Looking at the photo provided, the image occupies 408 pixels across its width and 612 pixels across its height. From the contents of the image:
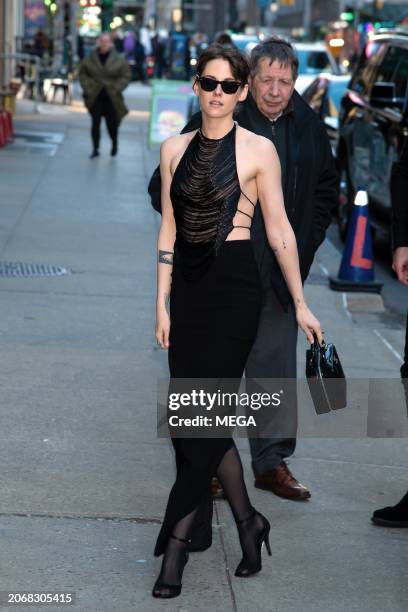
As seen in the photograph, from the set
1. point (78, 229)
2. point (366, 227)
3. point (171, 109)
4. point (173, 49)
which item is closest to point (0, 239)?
point (78, 229)

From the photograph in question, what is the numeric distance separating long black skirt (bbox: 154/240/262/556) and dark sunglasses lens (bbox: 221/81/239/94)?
515 millimetres

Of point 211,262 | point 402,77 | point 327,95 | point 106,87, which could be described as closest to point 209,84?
point 211,262

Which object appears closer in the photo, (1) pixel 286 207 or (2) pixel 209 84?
(2) pixel 209 84

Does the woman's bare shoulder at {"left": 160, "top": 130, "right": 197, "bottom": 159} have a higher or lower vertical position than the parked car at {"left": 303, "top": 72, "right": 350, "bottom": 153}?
higher

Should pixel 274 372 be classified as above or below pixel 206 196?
below

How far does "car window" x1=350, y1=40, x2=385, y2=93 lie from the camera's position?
1435 cm

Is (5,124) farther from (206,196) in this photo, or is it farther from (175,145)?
(206,196)

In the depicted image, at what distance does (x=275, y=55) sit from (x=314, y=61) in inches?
949

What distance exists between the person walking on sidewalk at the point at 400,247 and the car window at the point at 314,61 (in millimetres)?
23764

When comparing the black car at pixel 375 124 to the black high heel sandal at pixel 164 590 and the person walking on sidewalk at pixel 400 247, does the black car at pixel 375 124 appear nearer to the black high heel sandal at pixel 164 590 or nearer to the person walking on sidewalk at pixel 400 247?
the person walking on sidewalk at pixel 400 247

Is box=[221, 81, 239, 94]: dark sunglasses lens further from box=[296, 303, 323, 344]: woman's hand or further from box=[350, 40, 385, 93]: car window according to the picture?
box=[350, 40, 385, 93]: car window

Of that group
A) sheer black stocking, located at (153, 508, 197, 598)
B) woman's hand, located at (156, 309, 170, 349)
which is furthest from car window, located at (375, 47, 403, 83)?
sheer black stocking, located at (153, 508, 197, 598)

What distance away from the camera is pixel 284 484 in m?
5.82

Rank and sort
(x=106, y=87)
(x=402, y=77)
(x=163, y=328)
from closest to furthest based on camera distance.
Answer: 1. (x=163, y=328)
2. (x=402, y=77)
3. (x=106, y=87)
